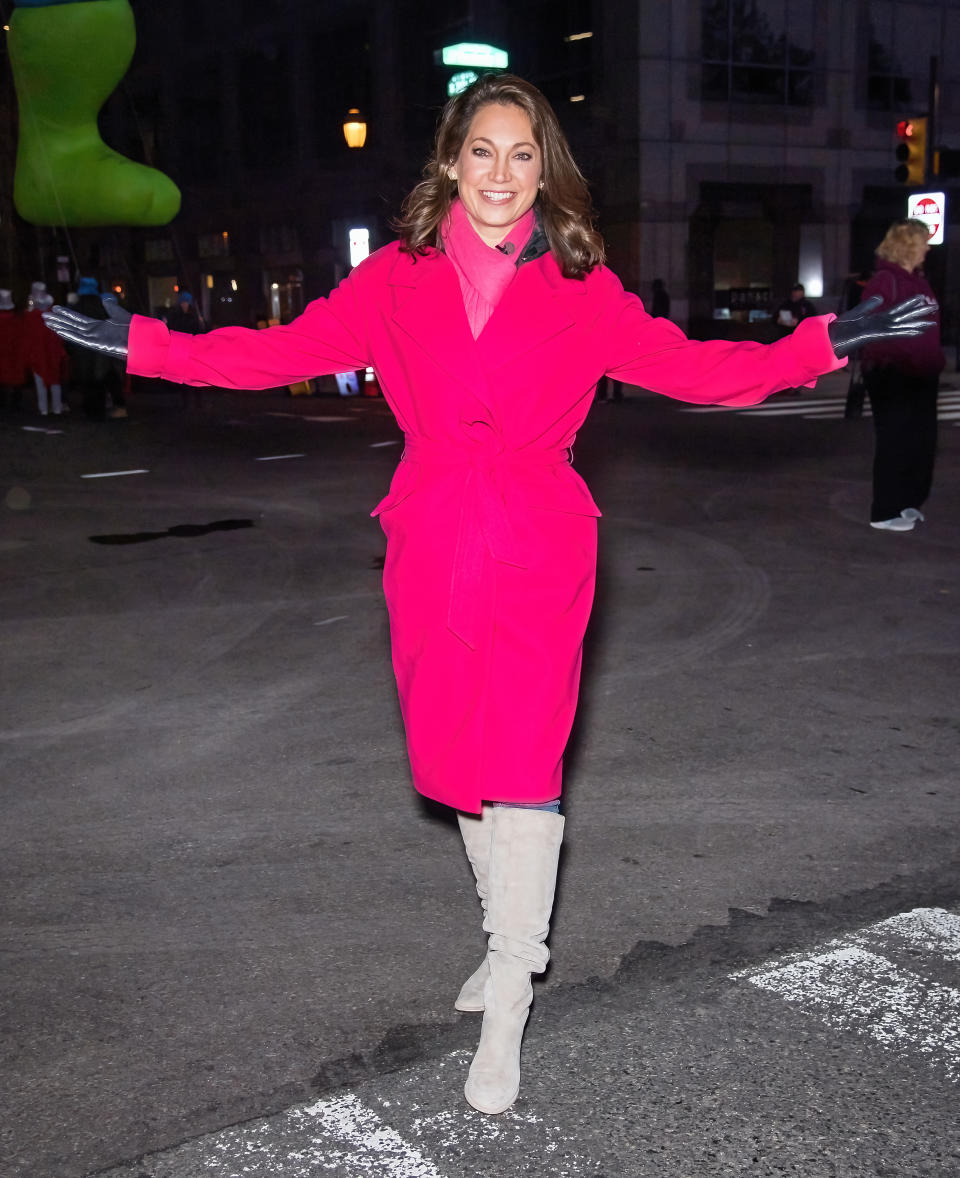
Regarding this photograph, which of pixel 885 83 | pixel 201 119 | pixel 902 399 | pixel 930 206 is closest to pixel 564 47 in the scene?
pixel 885 83

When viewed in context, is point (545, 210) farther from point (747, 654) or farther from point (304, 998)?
point (747, 654)

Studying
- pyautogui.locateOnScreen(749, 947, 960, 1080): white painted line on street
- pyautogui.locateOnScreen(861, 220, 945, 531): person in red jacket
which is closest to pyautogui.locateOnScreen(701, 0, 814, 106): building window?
pyautogui.locateOnScreen(861, 220, 945, 531): person in red jacket

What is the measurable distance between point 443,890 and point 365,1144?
1.25 m

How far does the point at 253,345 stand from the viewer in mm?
2896

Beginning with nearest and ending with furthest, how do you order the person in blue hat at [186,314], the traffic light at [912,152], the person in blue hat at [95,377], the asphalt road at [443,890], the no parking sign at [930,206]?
the asphalt road at [443,890] < the person in blue hat at [95,377] < the traffic light at [912,152] < the no parking sign at [930,206] < the person in blue hat at [186,314]

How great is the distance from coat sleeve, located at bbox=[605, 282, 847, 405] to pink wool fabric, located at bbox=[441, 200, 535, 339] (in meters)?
0.24

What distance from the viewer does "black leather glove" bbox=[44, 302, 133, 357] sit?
292 centimetres

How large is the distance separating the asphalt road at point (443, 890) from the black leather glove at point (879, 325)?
1461 millimetres

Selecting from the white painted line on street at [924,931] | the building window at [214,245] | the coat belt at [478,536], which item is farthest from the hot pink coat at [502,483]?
the building window at [214,245]

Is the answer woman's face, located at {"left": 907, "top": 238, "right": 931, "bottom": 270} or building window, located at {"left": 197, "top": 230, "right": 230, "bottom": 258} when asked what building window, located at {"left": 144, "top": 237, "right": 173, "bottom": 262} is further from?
woman's face, located at {"left": 907, "top": 238, "right": 931, "bottom": 270}

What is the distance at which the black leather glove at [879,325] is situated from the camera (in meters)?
2.79

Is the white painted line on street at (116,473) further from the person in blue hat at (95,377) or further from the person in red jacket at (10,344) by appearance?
the person in red jacket at (10,344)

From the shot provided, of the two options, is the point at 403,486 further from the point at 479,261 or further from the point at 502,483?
the point at 479,261

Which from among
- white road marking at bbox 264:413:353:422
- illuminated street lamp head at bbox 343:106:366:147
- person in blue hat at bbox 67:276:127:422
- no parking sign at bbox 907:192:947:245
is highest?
illuminated street lamp head at bbox 343:106:366:147
